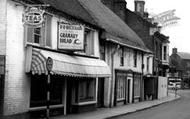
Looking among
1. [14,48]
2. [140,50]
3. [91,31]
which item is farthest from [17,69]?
[140,50]

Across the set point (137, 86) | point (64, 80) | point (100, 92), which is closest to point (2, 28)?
point (64, 80)

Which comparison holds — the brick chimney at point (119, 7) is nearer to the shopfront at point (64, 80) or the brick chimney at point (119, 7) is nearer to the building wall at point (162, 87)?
the building wall at point (162, 87)

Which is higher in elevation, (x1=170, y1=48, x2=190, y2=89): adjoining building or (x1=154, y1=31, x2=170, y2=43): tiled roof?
(x1=154, y1=31, x2=170, y2=43): tiled roof

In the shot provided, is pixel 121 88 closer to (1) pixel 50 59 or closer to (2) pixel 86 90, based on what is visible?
(2) pixel 86 90

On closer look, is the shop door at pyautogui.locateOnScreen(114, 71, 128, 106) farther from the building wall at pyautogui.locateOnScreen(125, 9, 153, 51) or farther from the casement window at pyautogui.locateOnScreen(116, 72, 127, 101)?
the building wall at pyautogui.locateOnScreen(125, 9, 153, 51)

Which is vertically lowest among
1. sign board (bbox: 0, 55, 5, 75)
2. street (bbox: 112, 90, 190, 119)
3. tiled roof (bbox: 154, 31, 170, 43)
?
street (bbox: 112, 90, 190, 119)

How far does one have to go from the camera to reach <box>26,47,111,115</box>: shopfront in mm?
18453

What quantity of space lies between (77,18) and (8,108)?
8.14m

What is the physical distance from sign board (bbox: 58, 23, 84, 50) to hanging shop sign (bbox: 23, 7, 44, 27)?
346 cm

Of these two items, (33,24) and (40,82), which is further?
(40,82)

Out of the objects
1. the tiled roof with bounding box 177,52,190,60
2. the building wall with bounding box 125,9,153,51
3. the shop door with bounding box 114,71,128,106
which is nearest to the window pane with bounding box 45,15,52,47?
the shop door with bounding box 114,71,128,106

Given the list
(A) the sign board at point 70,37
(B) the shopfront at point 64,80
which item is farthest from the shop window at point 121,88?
(A) the sign board at point 70,37

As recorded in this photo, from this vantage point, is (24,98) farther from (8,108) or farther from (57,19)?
(57,19)

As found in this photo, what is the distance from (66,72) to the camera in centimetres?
2009
